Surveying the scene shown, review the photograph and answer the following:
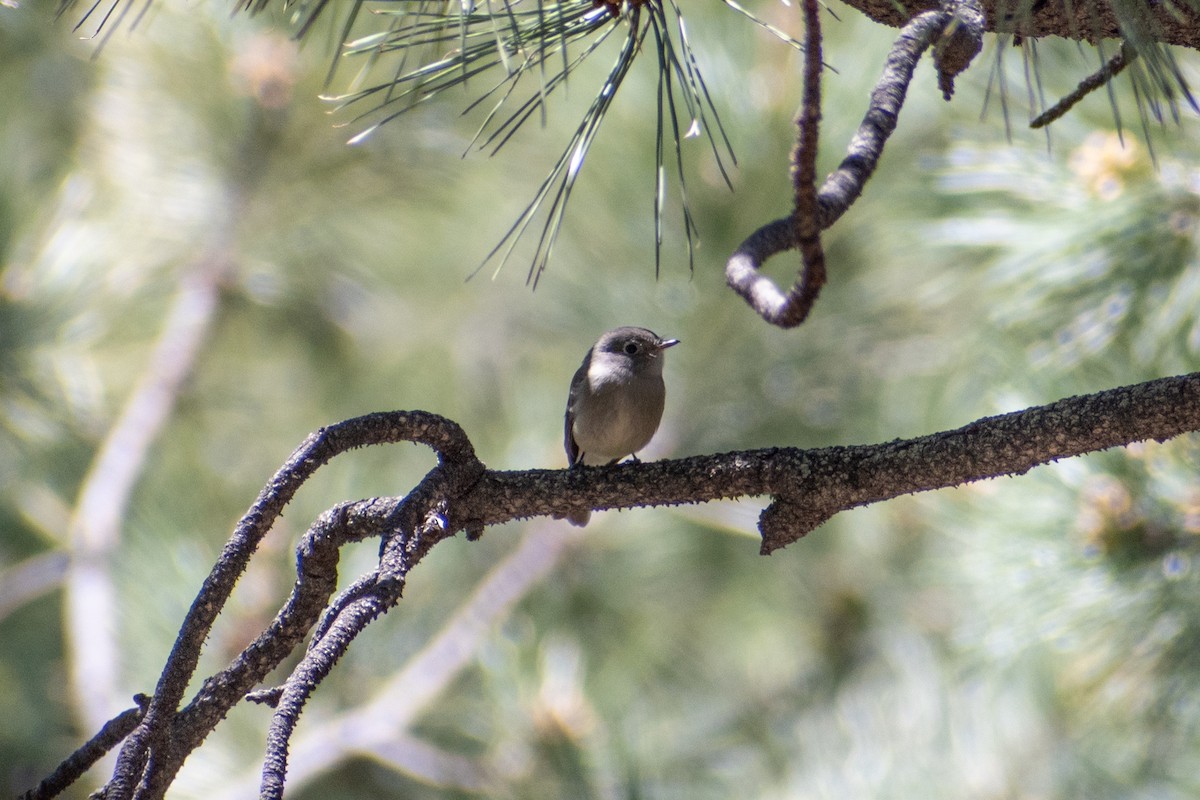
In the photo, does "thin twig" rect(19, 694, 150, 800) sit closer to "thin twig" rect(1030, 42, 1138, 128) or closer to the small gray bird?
"thin twig" rect(1030, 42, 1138, 128)

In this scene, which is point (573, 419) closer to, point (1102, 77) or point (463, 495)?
point (463, 495)

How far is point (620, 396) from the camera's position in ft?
10.6

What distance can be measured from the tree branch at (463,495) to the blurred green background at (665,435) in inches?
45.5

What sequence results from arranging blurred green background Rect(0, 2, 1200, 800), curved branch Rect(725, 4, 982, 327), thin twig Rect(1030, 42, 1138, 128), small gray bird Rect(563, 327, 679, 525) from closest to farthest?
curved branch Rect(725, 4, 982, 327) < thin twig Rect(1030, 42, 1138, 128) < blurred green background Rect(0, 2, 1200, 800) < small gray bird Rect(563, 327, 679, 525)

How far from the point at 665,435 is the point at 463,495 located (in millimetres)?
2355

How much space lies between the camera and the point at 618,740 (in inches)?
126

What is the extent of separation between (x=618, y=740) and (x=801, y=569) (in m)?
1.77

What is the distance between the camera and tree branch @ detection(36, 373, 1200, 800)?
115 centimetres

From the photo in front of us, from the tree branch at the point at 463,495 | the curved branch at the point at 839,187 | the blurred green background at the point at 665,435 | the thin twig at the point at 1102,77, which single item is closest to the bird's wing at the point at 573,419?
the blurred green background at the point at 665,435

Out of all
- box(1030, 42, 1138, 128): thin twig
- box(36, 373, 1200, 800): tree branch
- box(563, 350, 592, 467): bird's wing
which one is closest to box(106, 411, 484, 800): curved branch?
box(36, 373, 1200, 800): tree branch

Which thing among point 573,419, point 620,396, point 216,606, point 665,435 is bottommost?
point 665,435

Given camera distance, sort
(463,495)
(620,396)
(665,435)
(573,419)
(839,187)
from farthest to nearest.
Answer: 1. (665,435)
2. (573,419)
3. (620,396)
4. (463,495)
5. (839,187)

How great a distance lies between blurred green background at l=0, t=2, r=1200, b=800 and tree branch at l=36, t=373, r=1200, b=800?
1.15m

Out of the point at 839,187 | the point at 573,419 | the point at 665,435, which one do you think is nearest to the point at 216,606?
the point at 839,187
